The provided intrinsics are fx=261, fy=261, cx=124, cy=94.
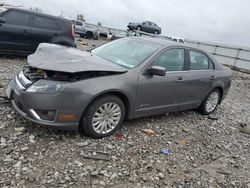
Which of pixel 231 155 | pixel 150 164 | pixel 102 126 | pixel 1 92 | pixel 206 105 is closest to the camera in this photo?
pixel 150 164

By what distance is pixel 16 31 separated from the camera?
829cm

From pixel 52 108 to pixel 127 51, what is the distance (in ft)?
6.13

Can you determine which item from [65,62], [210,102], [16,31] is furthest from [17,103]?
[16,31]

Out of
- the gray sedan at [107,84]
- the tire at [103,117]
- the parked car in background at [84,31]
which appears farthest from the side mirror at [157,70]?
the parked car in background at [84,31]

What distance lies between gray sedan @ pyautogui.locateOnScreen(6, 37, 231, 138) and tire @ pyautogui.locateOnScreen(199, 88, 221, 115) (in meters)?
0.47

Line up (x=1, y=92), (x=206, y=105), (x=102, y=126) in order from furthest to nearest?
1. (x=206, y=105)
2. (x=1, y=92)
3. (x=102, y=126)

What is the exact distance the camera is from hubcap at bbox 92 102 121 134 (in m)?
3.85

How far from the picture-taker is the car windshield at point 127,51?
4.37 metres

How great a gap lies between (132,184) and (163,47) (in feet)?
8.18

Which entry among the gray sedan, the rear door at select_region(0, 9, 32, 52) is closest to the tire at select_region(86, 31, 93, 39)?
the rear door at select_region(0, 9, 32, 52)

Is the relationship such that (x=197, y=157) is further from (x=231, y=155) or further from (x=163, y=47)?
(x=163, y=47)

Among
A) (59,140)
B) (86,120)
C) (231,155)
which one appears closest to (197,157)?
(231,155)

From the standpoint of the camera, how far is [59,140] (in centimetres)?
372

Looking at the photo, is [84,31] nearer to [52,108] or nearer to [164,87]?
[164,87]
